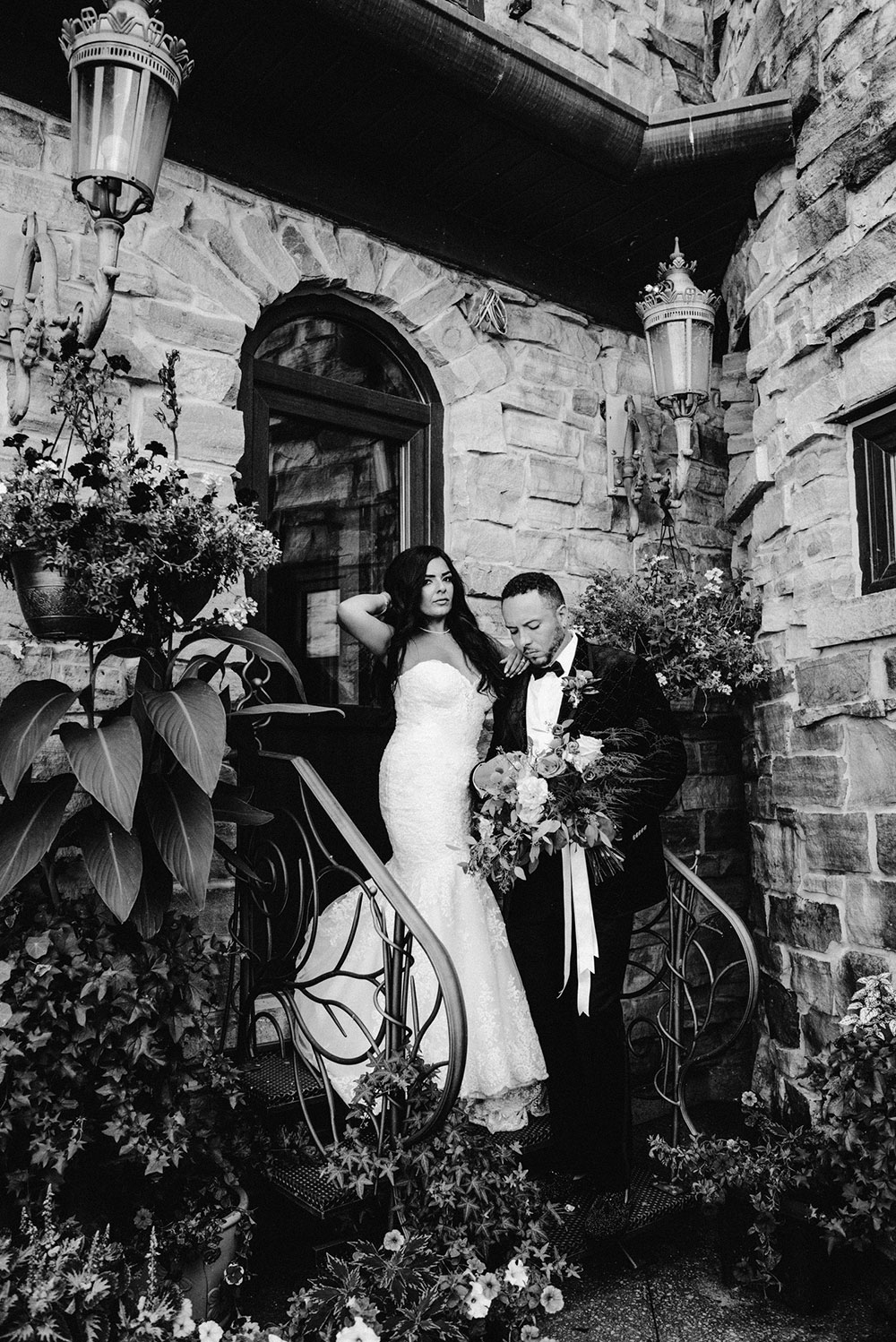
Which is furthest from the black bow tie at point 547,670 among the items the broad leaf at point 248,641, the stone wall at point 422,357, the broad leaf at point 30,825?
the broad leaf at point 30,825

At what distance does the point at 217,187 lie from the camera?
3492 millimetres

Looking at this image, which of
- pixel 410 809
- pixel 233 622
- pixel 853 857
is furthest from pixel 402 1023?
pixel 853 857

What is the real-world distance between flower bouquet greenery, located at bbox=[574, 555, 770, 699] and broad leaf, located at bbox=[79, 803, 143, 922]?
1.91 m

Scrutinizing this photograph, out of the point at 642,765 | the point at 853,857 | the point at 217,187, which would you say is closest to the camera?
the point at 642,765

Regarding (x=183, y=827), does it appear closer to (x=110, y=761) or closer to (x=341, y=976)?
(x=110, y=761)

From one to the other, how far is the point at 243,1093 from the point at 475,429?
264 centimetres

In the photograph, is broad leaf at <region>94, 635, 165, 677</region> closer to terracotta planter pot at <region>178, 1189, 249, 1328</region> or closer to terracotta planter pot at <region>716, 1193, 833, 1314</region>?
terracotta planter pot at <region>178, 1189, 249, 1328</region>

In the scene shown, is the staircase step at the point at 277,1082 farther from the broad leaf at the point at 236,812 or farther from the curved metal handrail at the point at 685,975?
the curved metal handrail at the point at 685,975

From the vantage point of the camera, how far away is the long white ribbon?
116 inches

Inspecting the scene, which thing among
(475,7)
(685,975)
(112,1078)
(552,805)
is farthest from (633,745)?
(475,7)

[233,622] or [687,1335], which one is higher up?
[233,622]

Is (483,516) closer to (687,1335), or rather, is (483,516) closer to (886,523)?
(886,523)

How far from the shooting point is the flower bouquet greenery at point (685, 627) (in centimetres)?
380

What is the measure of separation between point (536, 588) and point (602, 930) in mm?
1090
